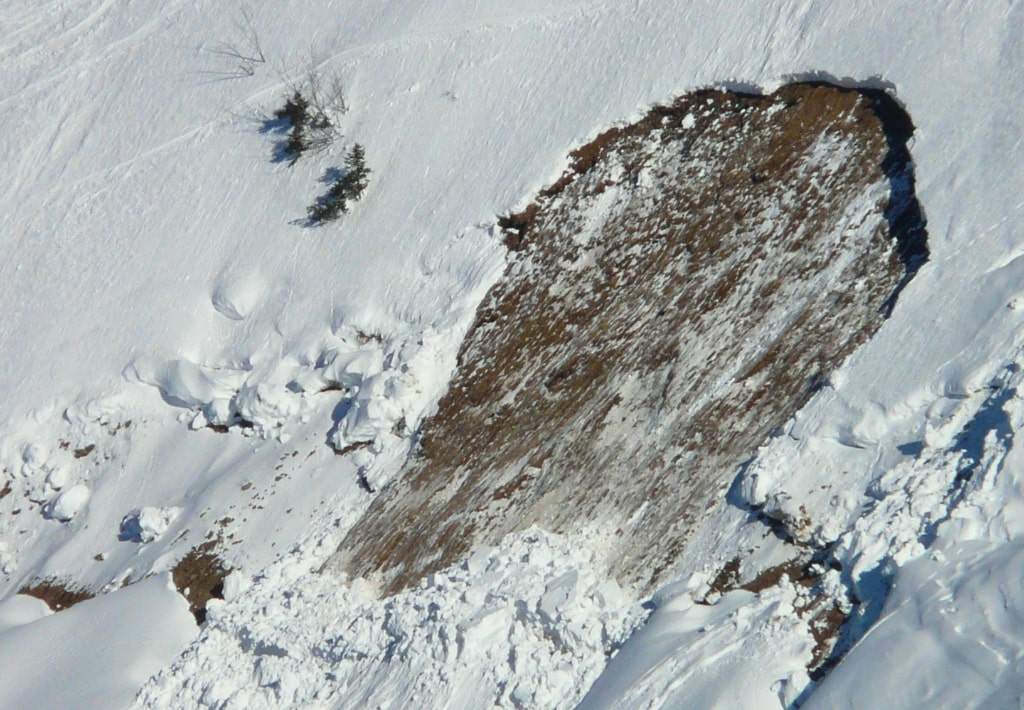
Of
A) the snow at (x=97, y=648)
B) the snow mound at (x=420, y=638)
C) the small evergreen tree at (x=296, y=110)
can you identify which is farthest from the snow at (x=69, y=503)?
the small evergreen tree at (x=296, y=110)

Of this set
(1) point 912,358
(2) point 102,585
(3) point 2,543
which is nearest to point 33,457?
(3) point 2,543

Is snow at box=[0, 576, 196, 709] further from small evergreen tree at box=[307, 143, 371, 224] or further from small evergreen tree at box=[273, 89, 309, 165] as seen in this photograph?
small evergreen tree at box=[273, 89, 309, 165]

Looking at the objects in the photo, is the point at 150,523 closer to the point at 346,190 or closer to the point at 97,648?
the point at 97,648

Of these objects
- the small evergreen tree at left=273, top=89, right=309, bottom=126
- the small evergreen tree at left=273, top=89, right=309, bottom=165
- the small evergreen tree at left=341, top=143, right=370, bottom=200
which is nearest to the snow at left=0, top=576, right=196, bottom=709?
the small evergreen tree at left=341, top=143, right=370, bottom=200

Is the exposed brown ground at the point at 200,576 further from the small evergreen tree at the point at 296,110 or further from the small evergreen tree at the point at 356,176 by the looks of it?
the small evergreen tree at the point at 296,110

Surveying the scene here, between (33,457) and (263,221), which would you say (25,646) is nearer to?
(33,457)

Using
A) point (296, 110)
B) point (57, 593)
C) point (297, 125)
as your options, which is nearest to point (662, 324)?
point (297, 125)

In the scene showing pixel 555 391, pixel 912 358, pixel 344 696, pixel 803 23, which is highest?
pixel 803 23
